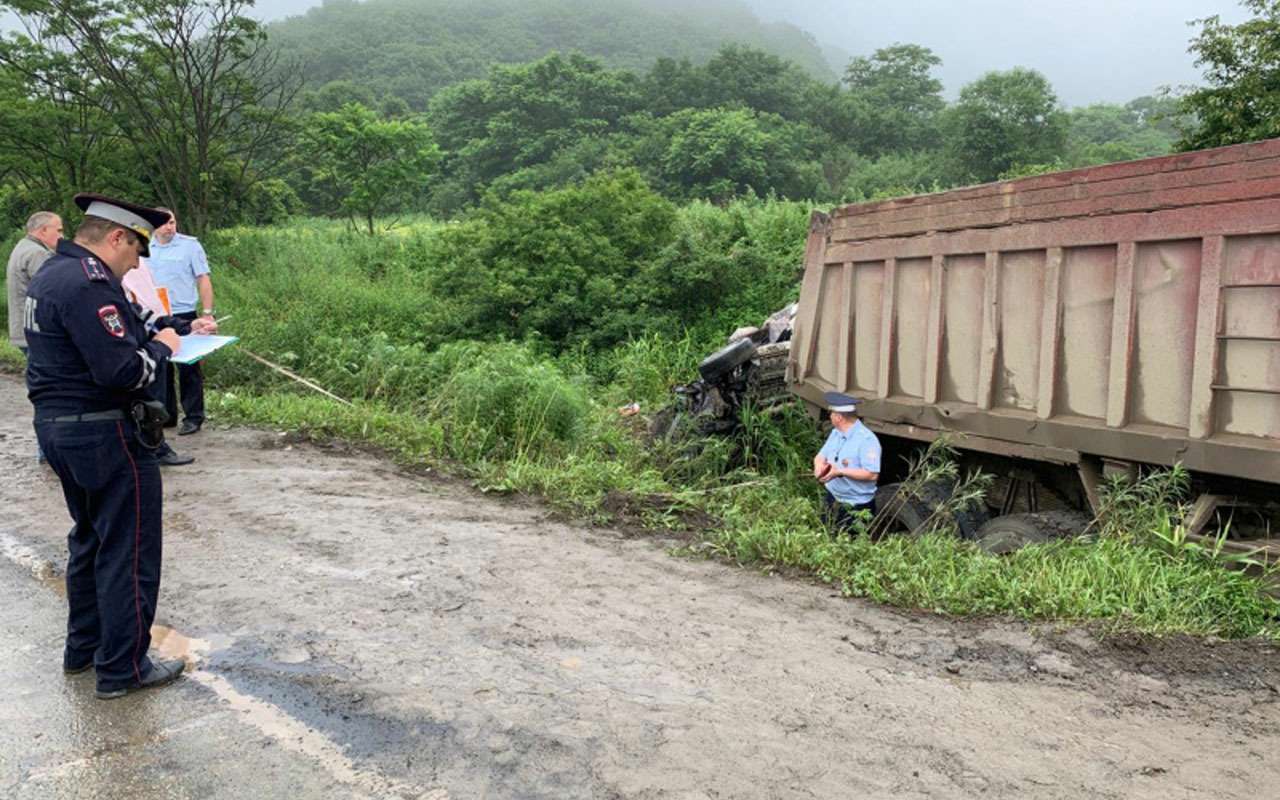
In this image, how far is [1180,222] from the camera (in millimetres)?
4617

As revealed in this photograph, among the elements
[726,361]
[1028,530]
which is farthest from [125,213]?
[726,361]

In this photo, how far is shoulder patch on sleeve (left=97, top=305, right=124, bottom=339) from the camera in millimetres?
3311

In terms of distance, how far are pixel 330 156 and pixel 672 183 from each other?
89.8 ft

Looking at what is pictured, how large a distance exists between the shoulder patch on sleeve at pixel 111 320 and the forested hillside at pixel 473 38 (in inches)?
3531

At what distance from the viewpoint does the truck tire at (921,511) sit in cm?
600

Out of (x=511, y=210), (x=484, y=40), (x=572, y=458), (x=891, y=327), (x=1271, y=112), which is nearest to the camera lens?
(x=891, y=327)

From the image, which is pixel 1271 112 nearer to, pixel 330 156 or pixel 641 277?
pixel 641 277

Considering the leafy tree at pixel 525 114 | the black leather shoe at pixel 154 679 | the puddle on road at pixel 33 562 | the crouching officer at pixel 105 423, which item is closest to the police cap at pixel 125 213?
the crouching officer at pixel 105 423

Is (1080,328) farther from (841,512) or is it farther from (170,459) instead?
(170,459)

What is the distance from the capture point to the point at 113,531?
345 centimetres

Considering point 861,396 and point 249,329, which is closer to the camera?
point 861,396

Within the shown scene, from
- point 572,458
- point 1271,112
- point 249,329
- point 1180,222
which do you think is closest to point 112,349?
point 572,458

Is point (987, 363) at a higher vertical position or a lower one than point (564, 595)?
higher

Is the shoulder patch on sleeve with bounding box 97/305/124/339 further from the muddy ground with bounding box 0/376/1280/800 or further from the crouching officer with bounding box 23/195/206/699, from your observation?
the muddy ground with bounding box 0/376/1280/800
